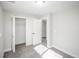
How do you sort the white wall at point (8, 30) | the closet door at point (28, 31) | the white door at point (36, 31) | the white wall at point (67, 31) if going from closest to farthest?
the white wall at point (67, 31) < the white wall at point (8, 30) < the closet door at point (28, 31) < the white door at point (36, 31)

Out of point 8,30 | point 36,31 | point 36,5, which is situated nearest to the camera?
point 36,5

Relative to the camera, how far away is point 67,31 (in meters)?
2.66

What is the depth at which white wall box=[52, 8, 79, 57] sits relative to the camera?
2.32 meters

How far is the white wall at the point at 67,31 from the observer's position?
2.32 metres

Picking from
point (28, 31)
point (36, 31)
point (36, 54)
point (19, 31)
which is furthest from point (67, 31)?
point (19, 31)

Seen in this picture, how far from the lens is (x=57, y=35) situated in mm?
3266

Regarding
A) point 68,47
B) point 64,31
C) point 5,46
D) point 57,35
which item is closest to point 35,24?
point 57,35

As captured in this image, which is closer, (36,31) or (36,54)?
(36,54)

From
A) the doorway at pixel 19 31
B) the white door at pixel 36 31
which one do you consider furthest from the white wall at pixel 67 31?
the doorway at pixel 19 31

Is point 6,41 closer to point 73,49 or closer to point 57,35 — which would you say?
point 57,35

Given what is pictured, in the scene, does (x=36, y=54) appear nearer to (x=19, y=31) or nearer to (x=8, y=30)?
(x=8, y=30)

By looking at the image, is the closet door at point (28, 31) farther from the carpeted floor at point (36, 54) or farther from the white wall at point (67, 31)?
the white wall at point (67, 31)

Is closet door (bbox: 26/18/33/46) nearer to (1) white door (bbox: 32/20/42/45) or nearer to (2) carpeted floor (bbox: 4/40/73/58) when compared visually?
(1) white door (bbox: 32/20/42/45)

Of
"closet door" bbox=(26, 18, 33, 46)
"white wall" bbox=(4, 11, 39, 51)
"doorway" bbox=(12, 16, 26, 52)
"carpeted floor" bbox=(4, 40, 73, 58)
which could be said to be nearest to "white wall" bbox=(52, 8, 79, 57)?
"carpeted floor" bbox=(4, 40, 73, 58)
